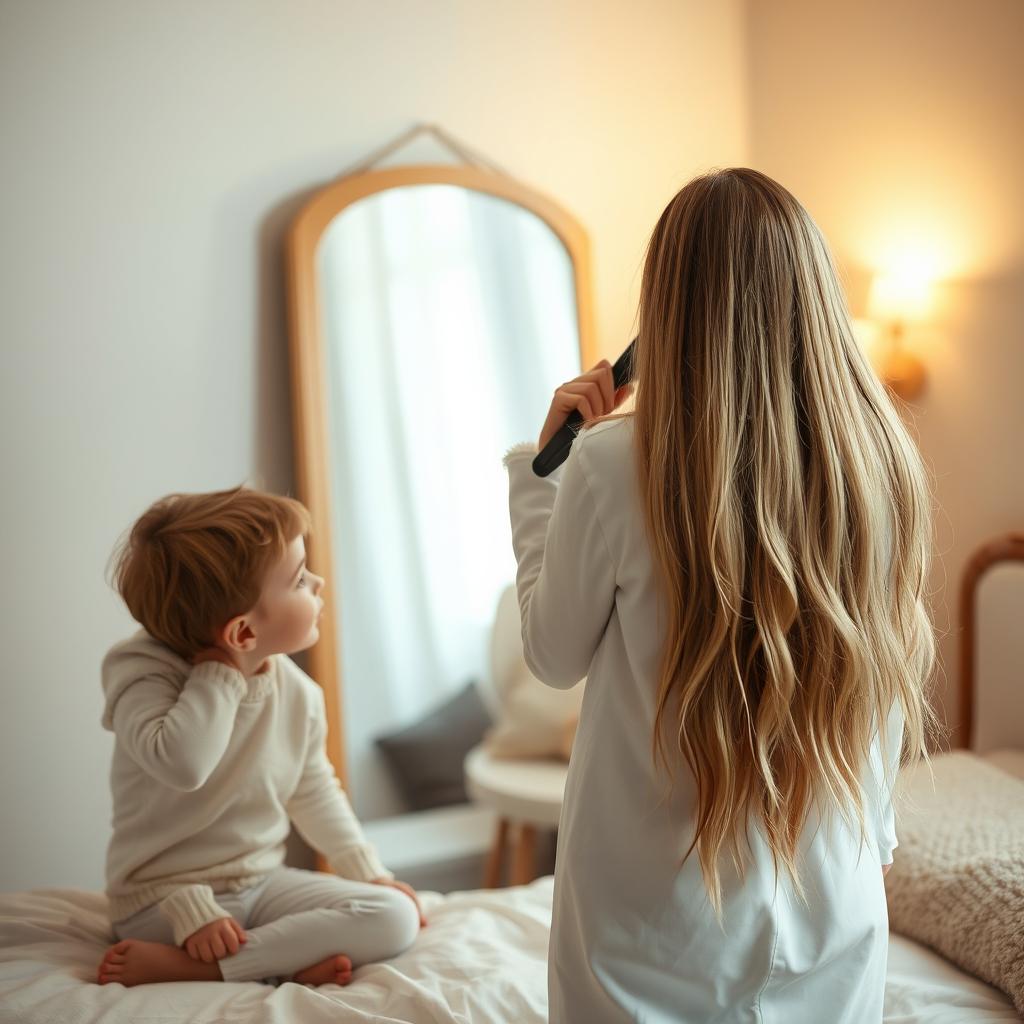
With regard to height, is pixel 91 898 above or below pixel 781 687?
Result: below

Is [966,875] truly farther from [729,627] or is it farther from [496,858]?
[496,858]

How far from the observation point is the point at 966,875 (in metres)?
1.44

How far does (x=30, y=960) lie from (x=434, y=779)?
1136mm

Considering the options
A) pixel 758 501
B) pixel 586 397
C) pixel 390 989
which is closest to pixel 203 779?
pixel 390 989

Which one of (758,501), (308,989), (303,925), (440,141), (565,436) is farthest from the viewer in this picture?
(440,141)

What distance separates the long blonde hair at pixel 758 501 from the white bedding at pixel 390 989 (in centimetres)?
38

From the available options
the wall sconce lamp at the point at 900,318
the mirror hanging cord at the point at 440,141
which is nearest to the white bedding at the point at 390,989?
the wall sconce lamp at the point at 900,318

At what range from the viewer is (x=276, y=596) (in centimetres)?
147

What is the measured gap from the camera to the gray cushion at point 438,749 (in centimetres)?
239

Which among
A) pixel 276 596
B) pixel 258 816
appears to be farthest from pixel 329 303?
pixel 258 816

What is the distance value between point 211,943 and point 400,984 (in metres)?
0.26

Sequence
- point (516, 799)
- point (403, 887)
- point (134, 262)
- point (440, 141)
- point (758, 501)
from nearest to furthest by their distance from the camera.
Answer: point (758, 501)
point (403, 887)
point (134, 262)
point (516, 799)
point (440, 141)

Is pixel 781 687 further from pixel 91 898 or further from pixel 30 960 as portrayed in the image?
pixel 91 898

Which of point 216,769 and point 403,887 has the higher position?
point 216,769
